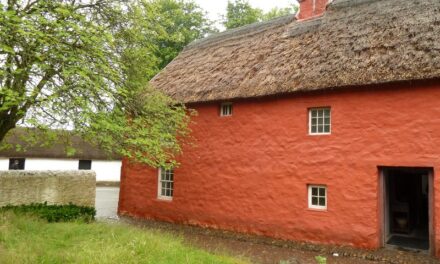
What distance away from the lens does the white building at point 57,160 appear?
26.8m

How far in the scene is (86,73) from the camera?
8.16 metres

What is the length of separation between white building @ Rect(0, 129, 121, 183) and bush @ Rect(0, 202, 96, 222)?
12.7m

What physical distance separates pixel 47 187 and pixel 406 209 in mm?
12073

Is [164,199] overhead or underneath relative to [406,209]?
underneath

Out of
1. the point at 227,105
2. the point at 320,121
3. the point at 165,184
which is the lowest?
the point at 165,184

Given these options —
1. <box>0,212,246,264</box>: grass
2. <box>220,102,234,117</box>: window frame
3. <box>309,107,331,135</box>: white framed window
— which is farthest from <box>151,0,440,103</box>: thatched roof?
<box>0,212,246,264</box>: grass

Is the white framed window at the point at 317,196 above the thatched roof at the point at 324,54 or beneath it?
beneath

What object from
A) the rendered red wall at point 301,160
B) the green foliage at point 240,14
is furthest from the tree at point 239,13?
the rendered red wall at point 301,160

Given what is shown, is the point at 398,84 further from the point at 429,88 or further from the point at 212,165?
the point at 212,165

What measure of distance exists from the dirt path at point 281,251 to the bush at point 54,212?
9.94 feet

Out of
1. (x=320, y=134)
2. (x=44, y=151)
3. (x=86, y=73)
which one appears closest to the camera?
(x=86, y=73)

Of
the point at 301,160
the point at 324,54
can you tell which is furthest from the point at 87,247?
the point at 324,54

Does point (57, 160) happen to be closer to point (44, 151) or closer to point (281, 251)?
point (44, 151)

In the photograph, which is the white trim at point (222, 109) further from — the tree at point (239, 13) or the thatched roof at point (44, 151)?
the tree at point (239, 13)
